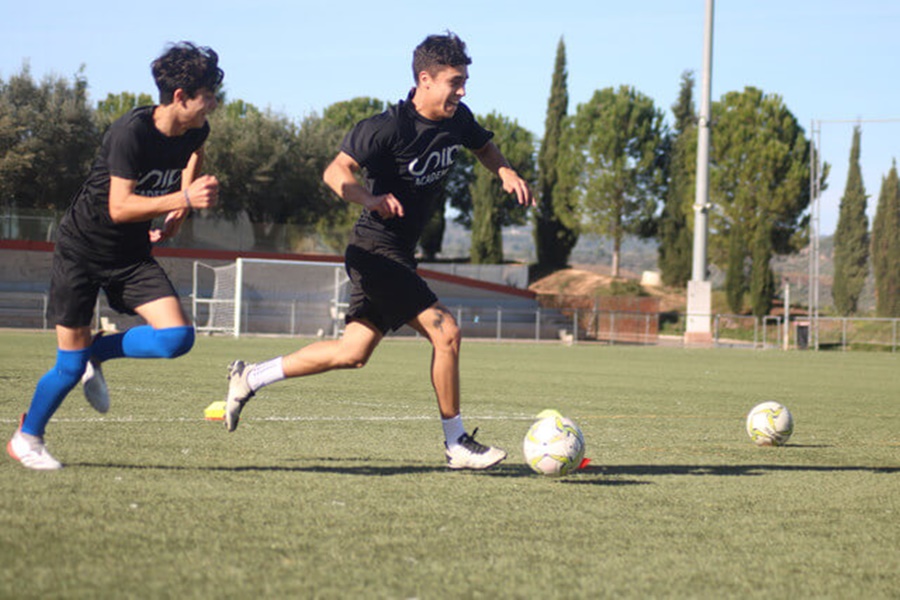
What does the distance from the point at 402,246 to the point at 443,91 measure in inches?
34.3

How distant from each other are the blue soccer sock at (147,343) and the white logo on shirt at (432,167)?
1.50 meters

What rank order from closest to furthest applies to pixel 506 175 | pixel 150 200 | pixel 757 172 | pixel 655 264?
pixel 150 200
pixel 506 175
pixel 757 172
pixel 655 264

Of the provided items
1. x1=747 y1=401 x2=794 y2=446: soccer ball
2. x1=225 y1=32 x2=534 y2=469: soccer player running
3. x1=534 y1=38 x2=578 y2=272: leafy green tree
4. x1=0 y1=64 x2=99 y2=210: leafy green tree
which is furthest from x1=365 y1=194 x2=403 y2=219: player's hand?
x1=534 y1=38 x2=578 y2=272: leafy green tree

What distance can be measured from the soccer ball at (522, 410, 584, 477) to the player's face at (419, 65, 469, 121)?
5.91 feet

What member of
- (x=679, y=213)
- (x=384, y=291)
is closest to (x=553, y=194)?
(x=679, y=213)

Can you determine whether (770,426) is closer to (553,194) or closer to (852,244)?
(553,194)

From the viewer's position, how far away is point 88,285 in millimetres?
5391

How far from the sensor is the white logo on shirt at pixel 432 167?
19.9 feet

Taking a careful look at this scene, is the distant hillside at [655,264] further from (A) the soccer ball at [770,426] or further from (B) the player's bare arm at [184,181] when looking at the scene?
(B) the player's bare arm at [184,181]

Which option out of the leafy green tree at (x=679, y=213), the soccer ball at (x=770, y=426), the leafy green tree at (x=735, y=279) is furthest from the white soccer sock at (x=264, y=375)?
the leafy green tree at (x=679, y=213)

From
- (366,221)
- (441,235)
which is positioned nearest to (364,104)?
(441,235)

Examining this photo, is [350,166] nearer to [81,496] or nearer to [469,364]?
[81,496]

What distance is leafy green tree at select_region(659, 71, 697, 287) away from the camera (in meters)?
66.1

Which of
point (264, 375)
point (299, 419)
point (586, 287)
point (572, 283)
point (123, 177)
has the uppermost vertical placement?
point (572, 283)
